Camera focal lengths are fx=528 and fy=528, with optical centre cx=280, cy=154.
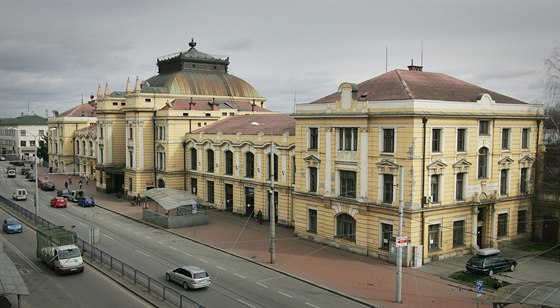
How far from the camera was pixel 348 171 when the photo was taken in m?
41.9

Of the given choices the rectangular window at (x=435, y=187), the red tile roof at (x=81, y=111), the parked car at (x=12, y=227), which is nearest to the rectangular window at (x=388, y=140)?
the rectangular window at (x=435, y=187)

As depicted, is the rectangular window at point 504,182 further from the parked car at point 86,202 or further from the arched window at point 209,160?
the parked car at point 86,202

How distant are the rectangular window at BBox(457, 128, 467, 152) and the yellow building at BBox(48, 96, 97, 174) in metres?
82.9

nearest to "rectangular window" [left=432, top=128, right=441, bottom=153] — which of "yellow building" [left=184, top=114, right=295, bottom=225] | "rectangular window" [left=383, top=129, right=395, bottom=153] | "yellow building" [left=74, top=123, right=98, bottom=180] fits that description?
"rectangular window" [left=383, top=129, right=395, bottom=153]

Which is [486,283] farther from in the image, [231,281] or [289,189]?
[289,189]

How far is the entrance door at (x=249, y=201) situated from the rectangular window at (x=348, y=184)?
58.8ft

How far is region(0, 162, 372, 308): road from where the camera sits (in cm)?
3036

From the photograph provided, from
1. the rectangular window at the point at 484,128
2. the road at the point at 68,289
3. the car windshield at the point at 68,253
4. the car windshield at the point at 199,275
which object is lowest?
the road at the point at 68,289

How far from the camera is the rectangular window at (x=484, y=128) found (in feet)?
138

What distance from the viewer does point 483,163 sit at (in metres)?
42.6

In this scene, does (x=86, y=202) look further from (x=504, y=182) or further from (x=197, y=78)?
(x=504, y=182)

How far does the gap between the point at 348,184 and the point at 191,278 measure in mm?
15885

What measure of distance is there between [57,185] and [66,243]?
191 feet

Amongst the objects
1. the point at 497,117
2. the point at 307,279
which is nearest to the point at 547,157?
the point at 497,117
